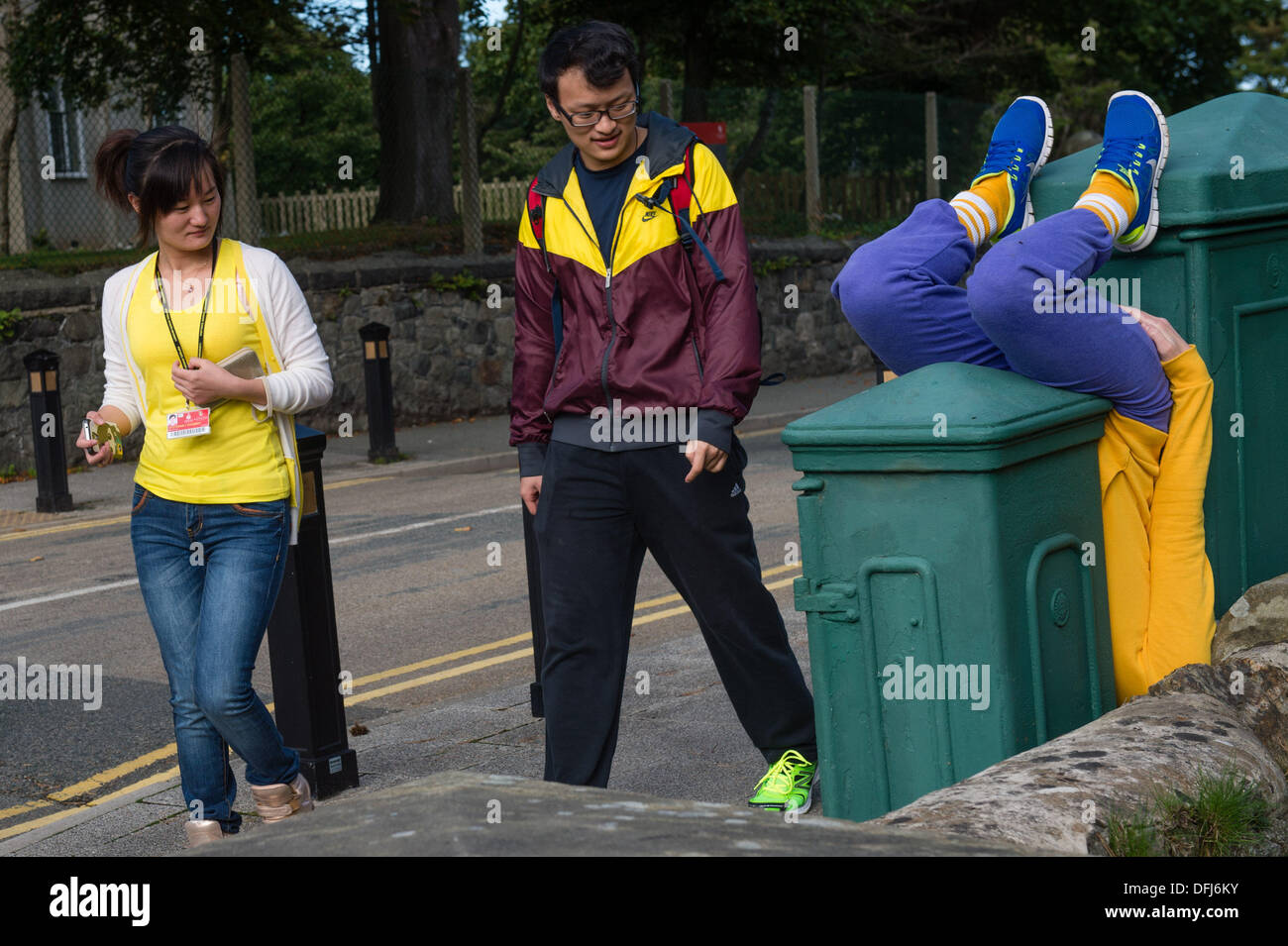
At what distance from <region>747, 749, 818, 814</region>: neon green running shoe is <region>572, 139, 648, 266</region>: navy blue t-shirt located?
1347mm

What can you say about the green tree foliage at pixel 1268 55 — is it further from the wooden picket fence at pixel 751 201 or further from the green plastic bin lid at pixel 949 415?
the green plastic bin lid at pixel 949 415

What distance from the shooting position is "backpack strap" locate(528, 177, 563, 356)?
396 centimetres

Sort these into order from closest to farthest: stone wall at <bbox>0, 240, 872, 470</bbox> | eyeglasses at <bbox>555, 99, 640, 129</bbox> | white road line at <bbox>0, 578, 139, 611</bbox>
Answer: eyeglasses at <bbox>555, 99, 640, 129</bbox> → white road line at <bbox>0, 578, 139, 611</bbox> → stone wall at <bbox>0, 240, 872, 470</bbox>

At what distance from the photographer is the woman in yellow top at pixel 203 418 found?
3.98 meters

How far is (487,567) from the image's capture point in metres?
9.05

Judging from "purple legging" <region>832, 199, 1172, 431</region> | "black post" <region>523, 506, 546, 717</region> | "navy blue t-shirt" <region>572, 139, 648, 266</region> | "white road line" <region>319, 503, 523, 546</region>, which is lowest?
"white road line" <region>319, 503, 523, 546</region>

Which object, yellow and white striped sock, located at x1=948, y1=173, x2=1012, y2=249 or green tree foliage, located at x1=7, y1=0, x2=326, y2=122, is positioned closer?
yellow and white striped sock, located at x1=948, y1=173, x2=1012, y2=249

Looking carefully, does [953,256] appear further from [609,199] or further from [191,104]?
[191,104]

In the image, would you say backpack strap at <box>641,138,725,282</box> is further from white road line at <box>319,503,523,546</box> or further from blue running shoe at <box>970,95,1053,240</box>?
white road line at <box>319,503,523,546</box>

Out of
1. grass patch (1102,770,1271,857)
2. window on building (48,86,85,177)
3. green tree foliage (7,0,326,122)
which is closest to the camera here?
grass patch (1102,770,1271,857)

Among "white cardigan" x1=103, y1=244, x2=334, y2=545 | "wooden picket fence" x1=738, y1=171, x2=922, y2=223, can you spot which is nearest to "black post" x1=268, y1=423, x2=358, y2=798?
"white cardigan" x1=103, y1=244, x2=334, y2=545

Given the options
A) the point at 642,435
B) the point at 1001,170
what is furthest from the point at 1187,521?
the point at 642,435

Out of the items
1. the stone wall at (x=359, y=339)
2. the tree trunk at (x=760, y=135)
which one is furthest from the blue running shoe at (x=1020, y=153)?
the tree trunk at (x=760, y=135)

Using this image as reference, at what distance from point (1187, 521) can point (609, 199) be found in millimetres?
1545
